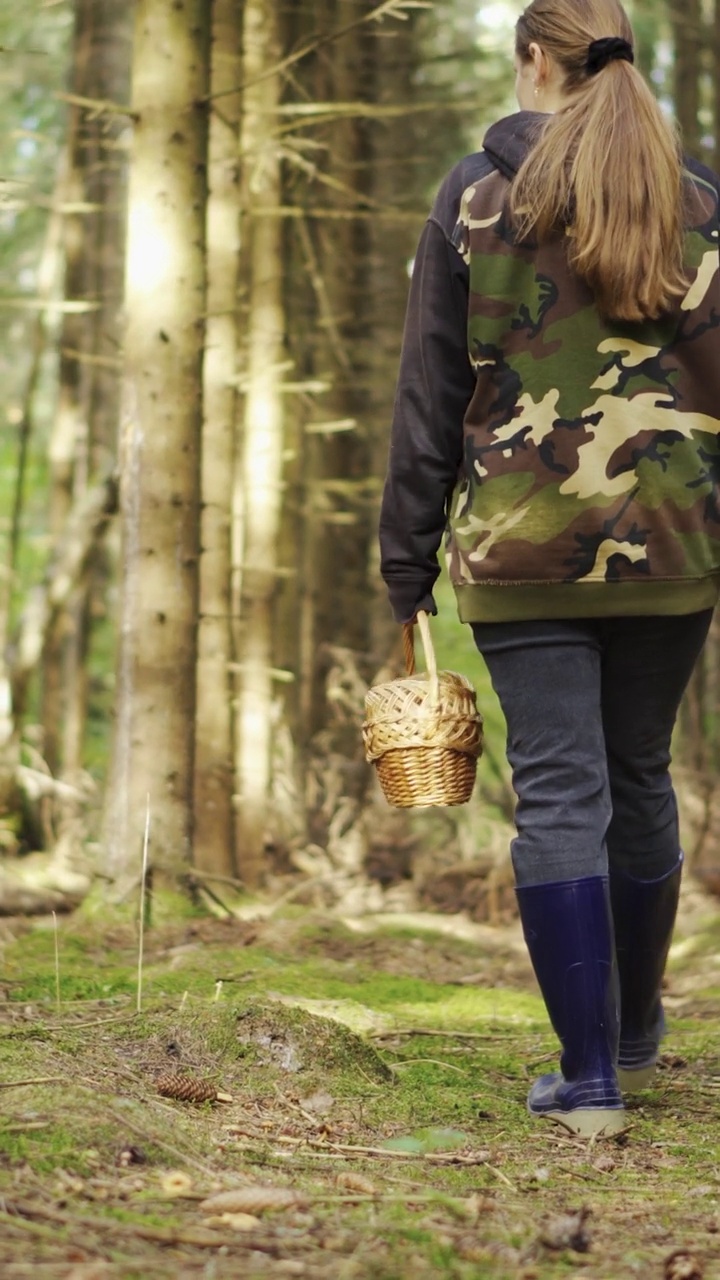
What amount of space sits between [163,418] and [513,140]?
2600 millimetres

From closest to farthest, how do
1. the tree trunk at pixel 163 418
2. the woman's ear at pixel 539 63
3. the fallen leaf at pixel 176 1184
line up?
the fallen leaf at pixel 176 1184 → the woman's ear at pixel 539 63 → the tree trunk at pixel 163 418

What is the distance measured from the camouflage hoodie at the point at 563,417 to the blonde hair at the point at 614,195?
0.06 metres

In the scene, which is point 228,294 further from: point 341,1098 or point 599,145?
point 341,1098

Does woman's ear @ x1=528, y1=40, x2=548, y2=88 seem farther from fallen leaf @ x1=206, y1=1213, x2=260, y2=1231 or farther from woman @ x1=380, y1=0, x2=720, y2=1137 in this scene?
fallen leaf @ x1=206, y1=1213, x2=260, y2=1231

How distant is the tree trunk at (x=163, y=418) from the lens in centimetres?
553

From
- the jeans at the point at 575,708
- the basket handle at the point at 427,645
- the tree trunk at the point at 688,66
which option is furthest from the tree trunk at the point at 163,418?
the tree trunk at the point at 688,66

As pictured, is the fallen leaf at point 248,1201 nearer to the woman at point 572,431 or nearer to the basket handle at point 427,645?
the woman at point 572,431

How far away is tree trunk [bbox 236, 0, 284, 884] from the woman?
172 inches

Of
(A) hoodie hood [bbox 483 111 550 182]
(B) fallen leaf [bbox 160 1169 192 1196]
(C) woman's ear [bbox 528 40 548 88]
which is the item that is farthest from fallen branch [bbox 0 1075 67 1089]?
(C) woman's ear [bbox 528 40 548 88]

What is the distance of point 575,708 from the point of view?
319 centimetres

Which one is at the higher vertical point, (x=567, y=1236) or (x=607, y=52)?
(x=607, y=52)

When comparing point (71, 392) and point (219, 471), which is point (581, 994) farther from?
point (71, 392)

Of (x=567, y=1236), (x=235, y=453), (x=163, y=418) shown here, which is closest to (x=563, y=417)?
(x=567, y=1236)

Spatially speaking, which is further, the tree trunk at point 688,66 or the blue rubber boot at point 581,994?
the tree trunk at point 688,66
